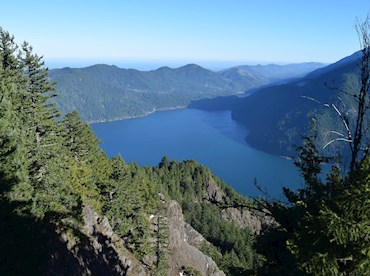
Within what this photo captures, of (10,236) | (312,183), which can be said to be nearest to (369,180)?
(312,183)

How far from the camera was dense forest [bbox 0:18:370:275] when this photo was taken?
8086 mm

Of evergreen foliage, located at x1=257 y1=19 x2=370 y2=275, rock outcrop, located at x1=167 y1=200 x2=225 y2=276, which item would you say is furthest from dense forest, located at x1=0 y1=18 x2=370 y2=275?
rock outcrop, located at x1=167 y1=200 x2=225 y2=276

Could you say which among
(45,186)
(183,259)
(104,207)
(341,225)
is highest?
(341,225)

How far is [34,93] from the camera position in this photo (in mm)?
29688

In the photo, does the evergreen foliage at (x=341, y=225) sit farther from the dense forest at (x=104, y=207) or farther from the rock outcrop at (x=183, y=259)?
the rock outcrop at (x=183, y=259)

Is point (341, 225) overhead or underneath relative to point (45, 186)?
overhead

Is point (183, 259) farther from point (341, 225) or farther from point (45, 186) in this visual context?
point (341, 225)

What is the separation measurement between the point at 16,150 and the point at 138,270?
2060 centimetres

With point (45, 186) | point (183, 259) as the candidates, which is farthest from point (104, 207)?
point (183, 259)

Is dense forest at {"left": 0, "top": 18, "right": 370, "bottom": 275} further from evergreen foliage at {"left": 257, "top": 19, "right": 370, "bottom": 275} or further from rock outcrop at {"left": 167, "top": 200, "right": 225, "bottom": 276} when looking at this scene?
rock outcrop at {"left": 167, "top": 200, "right": 225, "bottom": 276}

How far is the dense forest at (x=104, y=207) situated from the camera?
26.5ft

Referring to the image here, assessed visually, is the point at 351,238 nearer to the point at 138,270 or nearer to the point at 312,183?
the point at 312,183

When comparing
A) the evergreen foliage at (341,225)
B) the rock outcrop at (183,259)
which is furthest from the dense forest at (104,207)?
the rock outcrop at (183,259)

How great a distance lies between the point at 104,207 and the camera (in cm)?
3909
